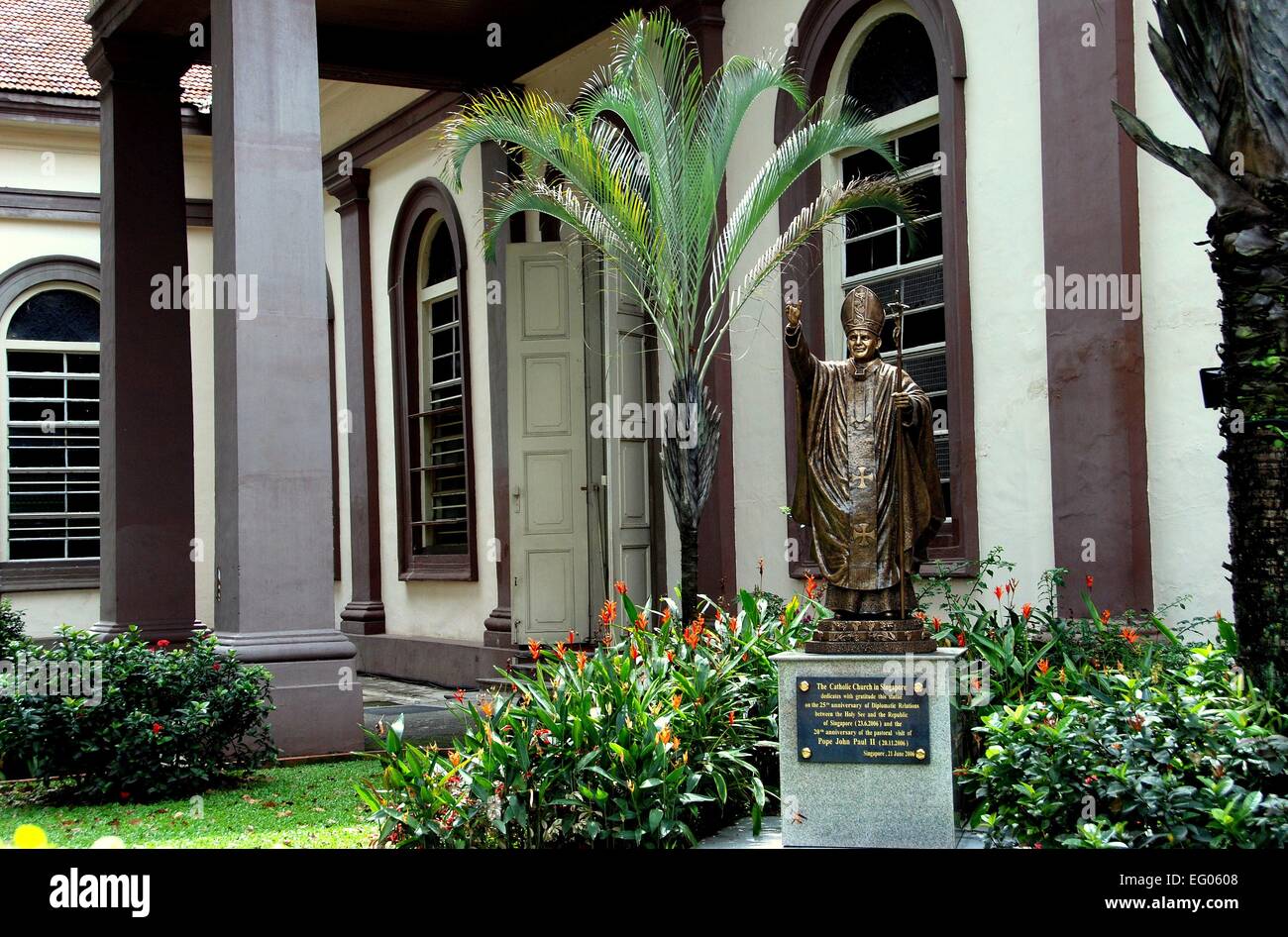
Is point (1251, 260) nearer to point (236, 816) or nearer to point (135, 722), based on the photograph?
point (236, 816)

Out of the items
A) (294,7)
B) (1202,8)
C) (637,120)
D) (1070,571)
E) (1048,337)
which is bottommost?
(1070,571)

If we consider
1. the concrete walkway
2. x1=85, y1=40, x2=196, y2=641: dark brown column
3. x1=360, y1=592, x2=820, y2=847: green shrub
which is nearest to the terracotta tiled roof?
x1=85, y1=40, x2=196, y2=641: dark brown column

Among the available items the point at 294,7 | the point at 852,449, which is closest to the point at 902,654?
the point at 852,449

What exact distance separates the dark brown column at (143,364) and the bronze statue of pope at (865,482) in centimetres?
725

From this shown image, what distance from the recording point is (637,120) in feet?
32.0

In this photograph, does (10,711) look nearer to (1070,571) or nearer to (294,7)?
(294,7)

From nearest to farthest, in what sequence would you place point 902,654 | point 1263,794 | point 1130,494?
point 1263,794 < point 902,654 < point 1130,494

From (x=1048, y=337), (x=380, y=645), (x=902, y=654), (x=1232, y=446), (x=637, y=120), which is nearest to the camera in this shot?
(x=1232, y=446)

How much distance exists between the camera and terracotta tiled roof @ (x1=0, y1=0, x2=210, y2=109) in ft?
58.4

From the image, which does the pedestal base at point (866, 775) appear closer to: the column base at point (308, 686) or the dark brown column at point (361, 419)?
the column base at point (308, 686)

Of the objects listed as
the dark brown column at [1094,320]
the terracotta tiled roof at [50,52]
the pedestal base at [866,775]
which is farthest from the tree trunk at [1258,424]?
the terracotta tiled roof at [50,52]

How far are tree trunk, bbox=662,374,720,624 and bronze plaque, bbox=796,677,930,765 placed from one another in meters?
3.40

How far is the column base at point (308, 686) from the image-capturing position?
9.46 meters

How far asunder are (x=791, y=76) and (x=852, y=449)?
16.1 feet
